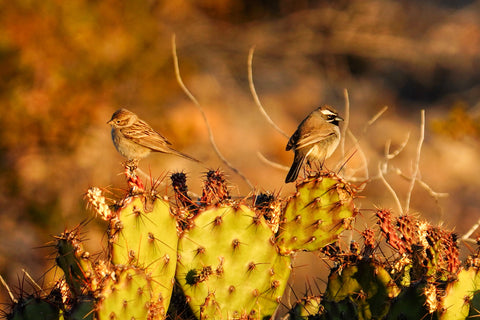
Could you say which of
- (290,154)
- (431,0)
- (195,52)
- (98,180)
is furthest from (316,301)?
(431,0)

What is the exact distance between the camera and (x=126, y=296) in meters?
3.15

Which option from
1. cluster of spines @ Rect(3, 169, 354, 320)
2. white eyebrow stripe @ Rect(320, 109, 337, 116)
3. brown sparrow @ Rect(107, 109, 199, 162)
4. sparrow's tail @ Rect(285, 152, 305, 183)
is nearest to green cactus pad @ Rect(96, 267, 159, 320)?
cluster of spines @ Rect(3, 169, 354, 320)

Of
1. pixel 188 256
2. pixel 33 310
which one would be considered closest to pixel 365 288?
pixel 188 256

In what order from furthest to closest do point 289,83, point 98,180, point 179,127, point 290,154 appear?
point 289,83
point 290,154
point 179,127
point 98,180

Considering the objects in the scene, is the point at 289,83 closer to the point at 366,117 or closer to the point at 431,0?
the point at 366,117

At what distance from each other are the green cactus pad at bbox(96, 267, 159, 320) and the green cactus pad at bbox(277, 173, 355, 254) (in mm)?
906

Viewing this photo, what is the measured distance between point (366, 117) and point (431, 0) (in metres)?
3.87

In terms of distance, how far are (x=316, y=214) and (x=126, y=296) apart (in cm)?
116

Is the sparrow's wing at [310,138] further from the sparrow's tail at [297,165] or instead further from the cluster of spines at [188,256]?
the cluster of spines at [188,256]

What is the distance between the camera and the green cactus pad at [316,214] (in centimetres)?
379

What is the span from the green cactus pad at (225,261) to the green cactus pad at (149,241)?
0.12m

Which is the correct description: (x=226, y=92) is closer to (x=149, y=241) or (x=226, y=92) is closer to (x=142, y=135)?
(x=142, y=135)

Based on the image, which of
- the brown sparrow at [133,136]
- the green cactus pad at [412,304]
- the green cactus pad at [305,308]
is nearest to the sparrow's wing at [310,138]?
the brown sparrow at [133,136]

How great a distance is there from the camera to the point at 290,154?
50.3ft
